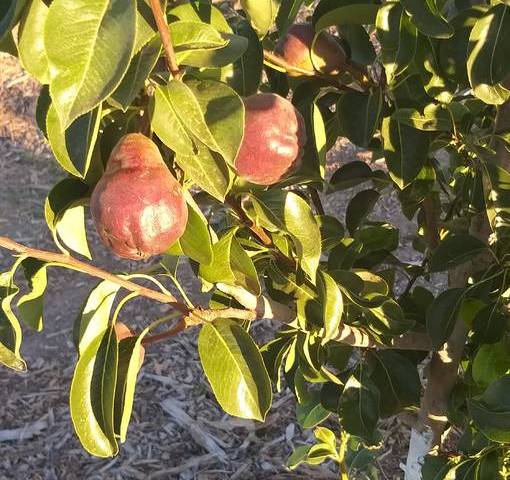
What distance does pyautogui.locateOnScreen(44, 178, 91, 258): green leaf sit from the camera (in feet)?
2.67

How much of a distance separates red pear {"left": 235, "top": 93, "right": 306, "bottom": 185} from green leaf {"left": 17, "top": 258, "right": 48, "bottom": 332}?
0.84 ft

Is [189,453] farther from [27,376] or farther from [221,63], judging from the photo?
[221,63]

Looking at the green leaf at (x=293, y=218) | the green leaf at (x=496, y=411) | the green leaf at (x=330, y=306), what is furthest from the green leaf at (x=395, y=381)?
the green leaf at (x=293, y=218)

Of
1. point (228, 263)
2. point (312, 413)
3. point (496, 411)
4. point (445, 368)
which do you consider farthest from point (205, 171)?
point (312, 413)

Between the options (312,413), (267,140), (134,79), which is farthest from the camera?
(312,413)

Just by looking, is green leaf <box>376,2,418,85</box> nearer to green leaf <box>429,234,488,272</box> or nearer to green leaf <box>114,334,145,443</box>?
green leaf <box>429,234,488,272</box>

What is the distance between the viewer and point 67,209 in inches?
32.2

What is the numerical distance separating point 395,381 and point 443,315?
0.65ft

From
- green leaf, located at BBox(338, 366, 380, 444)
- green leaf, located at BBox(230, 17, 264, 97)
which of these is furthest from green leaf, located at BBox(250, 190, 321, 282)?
green leaf, located at BBox(338, 366, 380, 444)

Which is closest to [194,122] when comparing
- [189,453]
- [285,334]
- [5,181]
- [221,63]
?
[221,63]

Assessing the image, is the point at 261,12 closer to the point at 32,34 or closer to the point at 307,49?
the point at 307,49

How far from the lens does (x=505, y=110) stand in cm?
109

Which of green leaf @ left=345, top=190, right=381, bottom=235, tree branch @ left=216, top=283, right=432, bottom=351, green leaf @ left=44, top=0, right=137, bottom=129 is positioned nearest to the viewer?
green leaf @ left=44, top=0, right=137, bottom=129

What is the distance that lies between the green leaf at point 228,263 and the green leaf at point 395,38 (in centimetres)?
27
